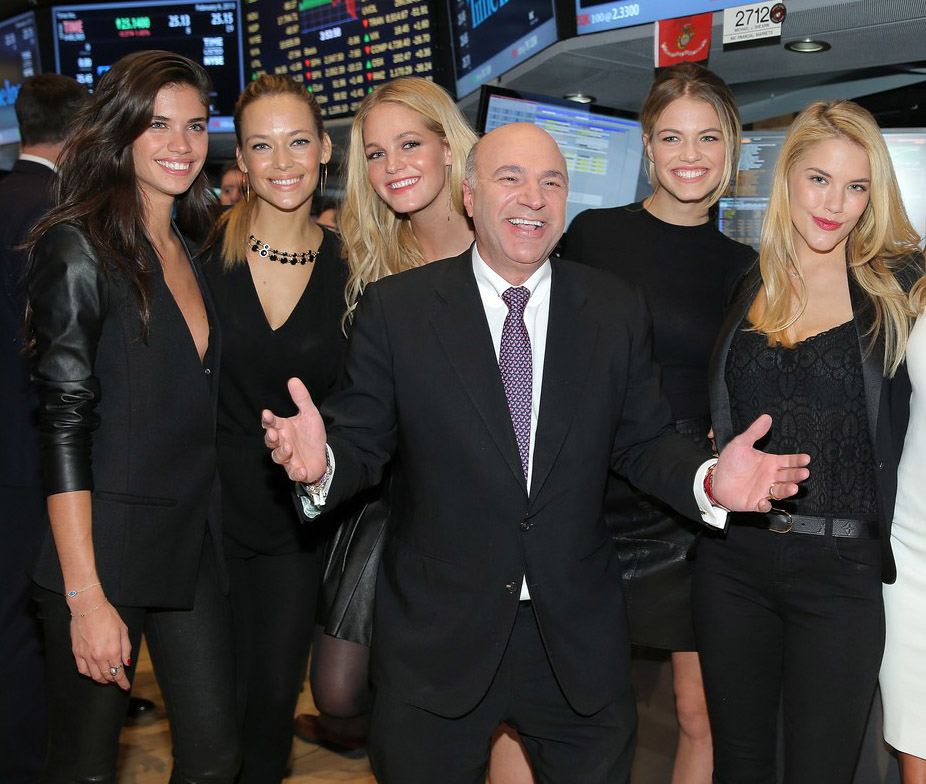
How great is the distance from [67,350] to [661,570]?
4.87ft

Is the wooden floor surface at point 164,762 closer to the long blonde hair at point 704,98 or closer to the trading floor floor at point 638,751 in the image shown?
the trading floor floor at point 638,751

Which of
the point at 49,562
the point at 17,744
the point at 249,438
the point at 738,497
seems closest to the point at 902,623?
the point at 738,497

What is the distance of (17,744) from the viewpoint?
10.3ft

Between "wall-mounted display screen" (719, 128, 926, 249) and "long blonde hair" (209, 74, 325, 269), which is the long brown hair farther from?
"wall-mounted display screen" (719, 128, 926, 249)

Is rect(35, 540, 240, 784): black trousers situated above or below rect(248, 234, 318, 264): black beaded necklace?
below

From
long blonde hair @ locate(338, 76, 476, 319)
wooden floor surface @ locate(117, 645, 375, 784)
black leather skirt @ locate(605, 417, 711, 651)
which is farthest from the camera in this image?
wooden floor surface @ locate(117, 645, 375, 784)

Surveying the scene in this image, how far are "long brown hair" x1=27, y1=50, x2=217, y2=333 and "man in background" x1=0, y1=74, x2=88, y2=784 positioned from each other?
3.69 feet

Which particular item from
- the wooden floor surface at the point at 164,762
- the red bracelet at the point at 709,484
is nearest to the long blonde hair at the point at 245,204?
A: the red bracelet at the point at 709,484

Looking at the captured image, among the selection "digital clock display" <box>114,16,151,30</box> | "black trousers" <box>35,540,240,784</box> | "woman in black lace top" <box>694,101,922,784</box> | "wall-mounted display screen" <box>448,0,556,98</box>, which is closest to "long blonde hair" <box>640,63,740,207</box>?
"woman in black lace top" <box>694,101,922,784</box>

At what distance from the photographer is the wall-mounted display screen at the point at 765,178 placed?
10.2 ft

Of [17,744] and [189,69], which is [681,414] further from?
[17,744]

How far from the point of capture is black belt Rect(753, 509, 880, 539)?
211 cm

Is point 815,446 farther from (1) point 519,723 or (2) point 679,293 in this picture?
(1) point 519,723

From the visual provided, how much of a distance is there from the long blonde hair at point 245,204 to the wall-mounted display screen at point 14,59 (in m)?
3.52
